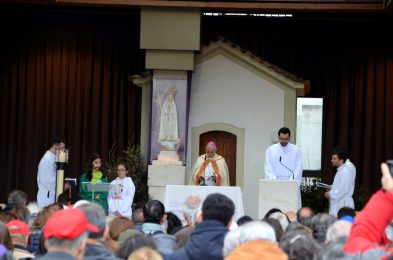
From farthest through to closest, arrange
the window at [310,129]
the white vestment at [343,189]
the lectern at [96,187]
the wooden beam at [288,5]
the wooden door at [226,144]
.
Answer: the window at [310,129]
the wooden door at [226,144]
the wooden beam at [288,5]
the white vestment at [343,189]
the lectern at [96,187]

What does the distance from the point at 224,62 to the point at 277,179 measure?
409 centimetres

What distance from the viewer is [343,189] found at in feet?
43.5

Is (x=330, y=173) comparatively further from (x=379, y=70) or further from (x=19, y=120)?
(x=19, y=120)

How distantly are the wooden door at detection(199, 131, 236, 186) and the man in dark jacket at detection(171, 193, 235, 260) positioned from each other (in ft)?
37.2

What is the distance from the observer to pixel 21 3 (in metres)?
17.0

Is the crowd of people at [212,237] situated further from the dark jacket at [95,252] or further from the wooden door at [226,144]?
the wooden door at [226,144]

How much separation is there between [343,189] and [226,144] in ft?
13.2

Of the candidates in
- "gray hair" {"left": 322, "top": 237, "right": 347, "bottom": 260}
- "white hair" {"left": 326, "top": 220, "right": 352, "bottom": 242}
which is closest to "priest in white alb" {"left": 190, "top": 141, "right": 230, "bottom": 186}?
"white hair" {"left": 326, "top": 220, "right": 352, "bottom": 242}

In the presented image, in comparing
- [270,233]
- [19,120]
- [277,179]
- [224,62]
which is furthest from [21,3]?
[270,233]

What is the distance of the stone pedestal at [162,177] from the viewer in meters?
15.4

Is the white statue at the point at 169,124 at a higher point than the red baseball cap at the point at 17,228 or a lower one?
higher

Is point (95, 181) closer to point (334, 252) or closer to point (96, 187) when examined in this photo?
point (96, 187)

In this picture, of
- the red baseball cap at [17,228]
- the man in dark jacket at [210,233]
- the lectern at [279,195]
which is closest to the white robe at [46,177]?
the lectern at [279,195]

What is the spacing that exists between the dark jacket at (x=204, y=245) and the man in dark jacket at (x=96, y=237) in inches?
23.7
